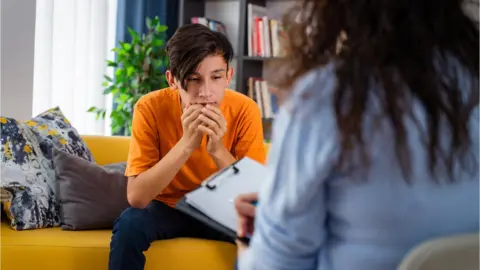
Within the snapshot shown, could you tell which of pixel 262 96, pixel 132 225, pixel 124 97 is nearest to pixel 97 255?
pixel 132 225

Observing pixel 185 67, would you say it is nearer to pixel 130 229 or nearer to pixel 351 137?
pixel 130 229

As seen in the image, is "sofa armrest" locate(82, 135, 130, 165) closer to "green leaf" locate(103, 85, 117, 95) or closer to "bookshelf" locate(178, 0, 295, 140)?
"green leaf" locate(103, 85, 117, 95)

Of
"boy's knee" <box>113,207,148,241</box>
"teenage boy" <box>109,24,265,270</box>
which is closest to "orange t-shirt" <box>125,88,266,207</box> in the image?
"teenage boy" <box>109,24,265,270</box>

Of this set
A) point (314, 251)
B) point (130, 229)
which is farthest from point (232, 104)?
point (314, 251)

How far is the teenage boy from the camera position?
2096 millimetres

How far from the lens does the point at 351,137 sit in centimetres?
86

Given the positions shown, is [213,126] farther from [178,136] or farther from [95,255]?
[95,255]

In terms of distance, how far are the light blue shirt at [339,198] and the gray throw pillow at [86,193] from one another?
1588 mm

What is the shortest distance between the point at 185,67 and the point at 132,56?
1.74 m

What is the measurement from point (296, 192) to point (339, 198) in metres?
0.06

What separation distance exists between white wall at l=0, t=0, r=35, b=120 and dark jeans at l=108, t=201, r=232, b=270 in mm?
1352

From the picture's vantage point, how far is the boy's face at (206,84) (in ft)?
7.01

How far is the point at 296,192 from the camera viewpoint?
0.88 m

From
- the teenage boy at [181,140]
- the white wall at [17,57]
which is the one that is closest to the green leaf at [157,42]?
the white wall at [17,57]
